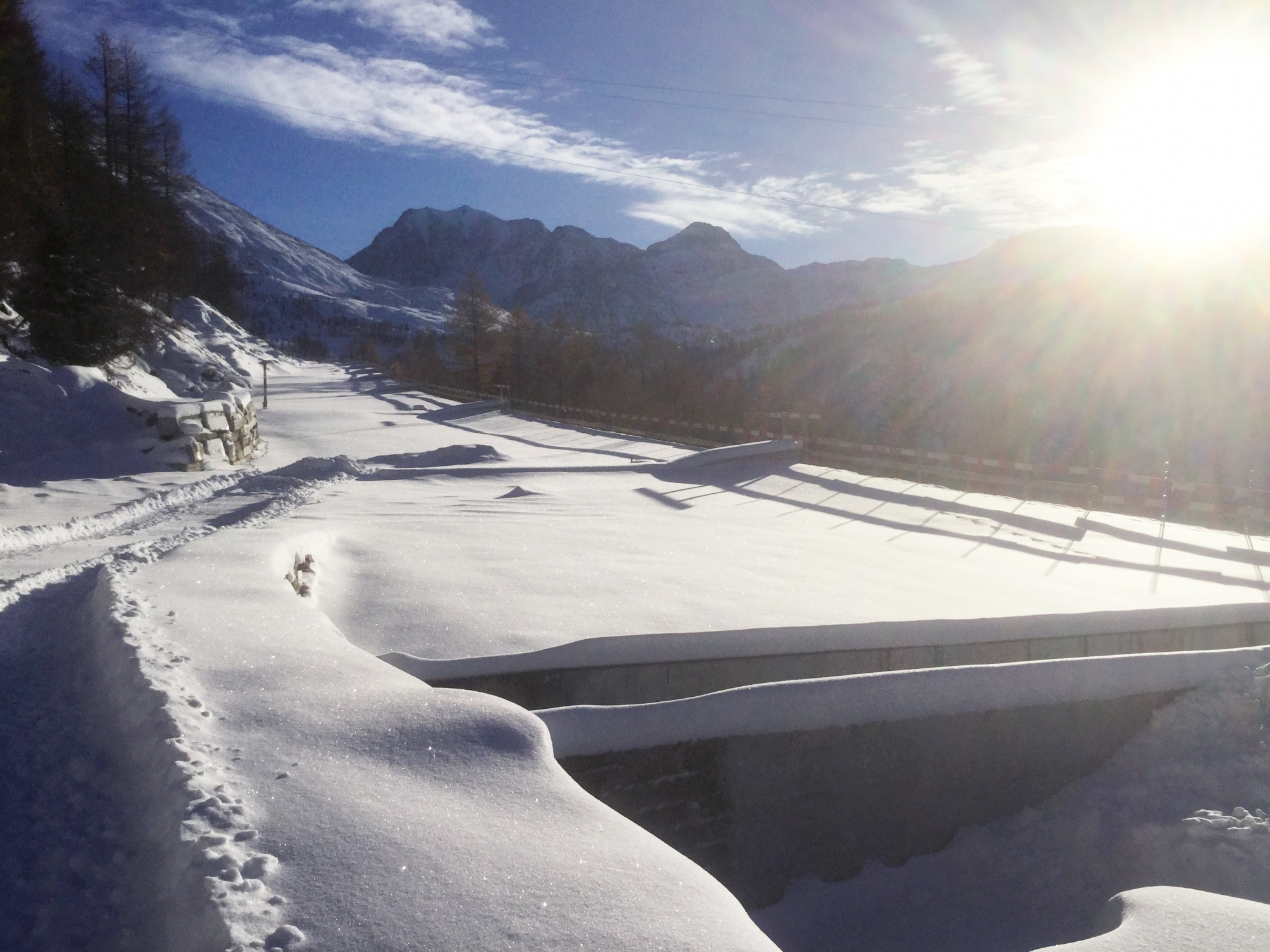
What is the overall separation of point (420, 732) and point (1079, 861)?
13.2ft

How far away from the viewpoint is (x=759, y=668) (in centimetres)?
619

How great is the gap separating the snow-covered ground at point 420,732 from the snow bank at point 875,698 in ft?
1.17

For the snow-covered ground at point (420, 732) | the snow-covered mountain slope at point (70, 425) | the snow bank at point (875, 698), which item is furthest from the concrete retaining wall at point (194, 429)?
the snow bank at point (875, 698)

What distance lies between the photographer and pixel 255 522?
30.9 ft

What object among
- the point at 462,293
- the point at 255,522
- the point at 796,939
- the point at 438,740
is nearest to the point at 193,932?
the point at 438,740

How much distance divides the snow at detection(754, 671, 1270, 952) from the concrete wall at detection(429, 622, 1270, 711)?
143 centimetres

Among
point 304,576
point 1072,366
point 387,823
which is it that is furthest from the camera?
point 1072,366

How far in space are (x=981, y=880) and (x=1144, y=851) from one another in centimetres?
93

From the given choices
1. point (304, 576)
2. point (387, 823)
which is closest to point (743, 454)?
point (304, 576)

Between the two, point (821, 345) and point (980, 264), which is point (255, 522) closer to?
point (821, 345)

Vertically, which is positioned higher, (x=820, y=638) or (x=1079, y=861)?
(x=820, y=638)

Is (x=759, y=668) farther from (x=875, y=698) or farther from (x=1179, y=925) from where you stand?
(x=1179, y=925)

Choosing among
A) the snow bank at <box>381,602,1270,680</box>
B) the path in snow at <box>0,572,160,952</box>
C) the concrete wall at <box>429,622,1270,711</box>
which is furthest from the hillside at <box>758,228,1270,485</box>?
the path in snow at <box>0,572,160,952</box>

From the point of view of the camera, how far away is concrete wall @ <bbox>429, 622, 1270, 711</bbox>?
557 cm
